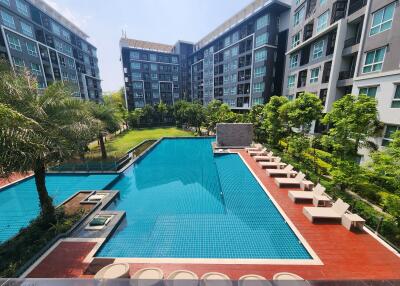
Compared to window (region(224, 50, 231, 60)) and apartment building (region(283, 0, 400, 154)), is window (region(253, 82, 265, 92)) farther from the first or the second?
window (region(224, 50, 231, 60))

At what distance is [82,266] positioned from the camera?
6.63 metres

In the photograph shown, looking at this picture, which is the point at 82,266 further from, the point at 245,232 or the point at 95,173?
the point at 95,173

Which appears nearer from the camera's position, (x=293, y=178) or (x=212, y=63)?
(x=293, y=178)

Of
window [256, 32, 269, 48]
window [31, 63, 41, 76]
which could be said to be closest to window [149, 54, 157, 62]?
window [31, 63, 41, 76]

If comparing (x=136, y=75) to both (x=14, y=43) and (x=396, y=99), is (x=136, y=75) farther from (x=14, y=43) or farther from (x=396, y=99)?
(x=396, y=99)

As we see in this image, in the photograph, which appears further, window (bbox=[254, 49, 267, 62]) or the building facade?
the building facade

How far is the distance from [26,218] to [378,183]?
2084 centimetres

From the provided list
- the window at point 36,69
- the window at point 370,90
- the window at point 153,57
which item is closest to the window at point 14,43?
the window at point 36,69

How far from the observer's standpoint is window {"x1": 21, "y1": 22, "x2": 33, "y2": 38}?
29116 millimetres

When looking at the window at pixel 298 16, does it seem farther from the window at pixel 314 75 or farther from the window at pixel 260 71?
the window at pixel 314 75

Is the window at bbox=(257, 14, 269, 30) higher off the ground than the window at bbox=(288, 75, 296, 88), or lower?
higher

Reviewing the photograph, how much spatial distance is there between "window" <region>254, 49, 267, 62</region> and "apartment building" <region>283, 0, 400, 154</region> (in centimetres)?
546

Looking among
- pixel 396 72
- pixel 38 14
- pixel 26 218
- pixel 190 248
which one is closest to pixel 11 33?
pixel 38 14

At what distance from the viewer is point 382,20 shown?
14195 mm
